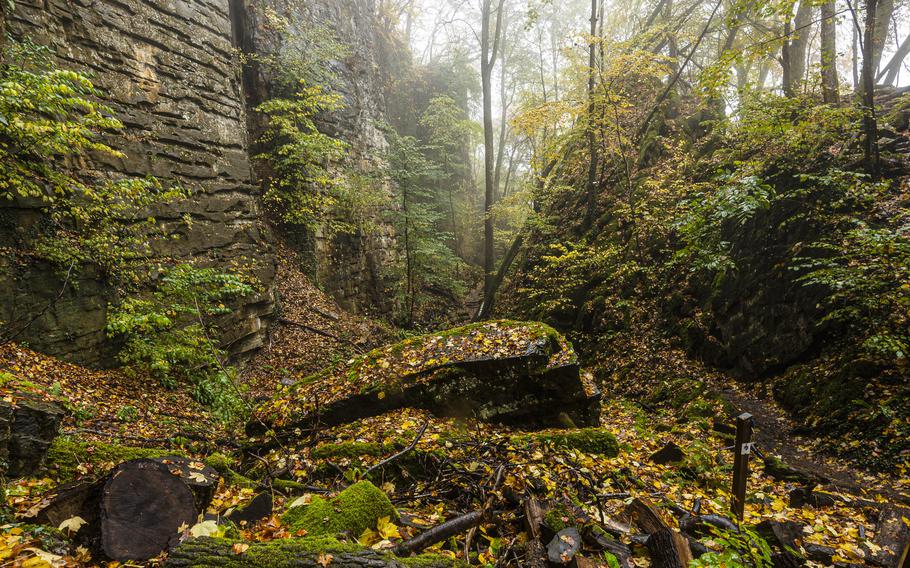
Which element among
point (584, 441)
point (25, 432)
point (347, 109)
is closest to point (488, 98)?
point (347, 109)

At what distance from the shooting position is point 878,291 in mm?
5391

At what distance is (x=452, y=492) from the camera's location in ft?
12.2

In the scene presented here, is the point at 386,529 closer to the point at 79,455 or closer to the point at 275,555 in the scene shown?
the point at 275,555

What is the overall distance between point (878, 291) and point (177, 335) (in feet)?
37.6

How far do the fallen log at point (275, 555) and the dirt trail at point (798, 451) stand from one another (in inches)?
196

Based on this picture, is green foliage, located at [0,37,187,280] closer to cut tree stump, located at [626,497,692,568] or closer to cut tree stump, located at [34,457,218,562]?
cut tree stump, located at [34,457,218,562]

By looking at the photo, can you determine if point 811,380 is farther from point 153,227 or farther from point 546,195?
point 153,227

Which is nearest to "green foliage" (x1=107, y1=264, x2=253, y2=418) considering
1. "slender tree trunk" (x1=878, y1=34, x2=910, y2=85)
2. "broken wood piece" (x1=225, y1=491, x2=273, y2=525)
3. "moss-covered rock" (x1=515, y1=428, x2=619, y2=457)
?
"broken wood piece" (x1=225, y1=491, x2=273, y2=525)

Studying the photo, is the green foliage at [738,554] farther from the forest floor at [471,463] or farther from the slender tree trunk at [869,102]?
the slender tree trunk at [869,102]

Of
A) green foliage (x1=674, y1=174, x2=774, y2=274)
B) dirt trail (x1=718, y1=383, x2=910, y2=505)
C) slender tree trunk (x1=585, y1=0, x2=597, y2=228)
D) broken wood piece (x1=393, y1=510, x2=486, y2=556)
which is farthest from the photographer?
slender tree trunk (x1=585, y1=0, x2=597, y2=228)

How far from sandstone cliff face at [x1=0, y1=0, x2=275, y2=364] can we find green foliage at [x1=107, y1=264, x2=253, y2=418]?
515 millimetres

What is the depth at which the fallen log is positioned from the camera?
2.05 m

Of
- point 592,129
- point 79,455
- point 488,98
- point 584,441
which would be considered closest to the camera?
point 79,455

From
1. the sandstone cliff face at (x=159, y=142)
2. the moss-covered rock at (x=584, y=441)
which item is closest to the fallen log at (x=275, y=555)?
the moss-covered rock at (x=584, y=441)
